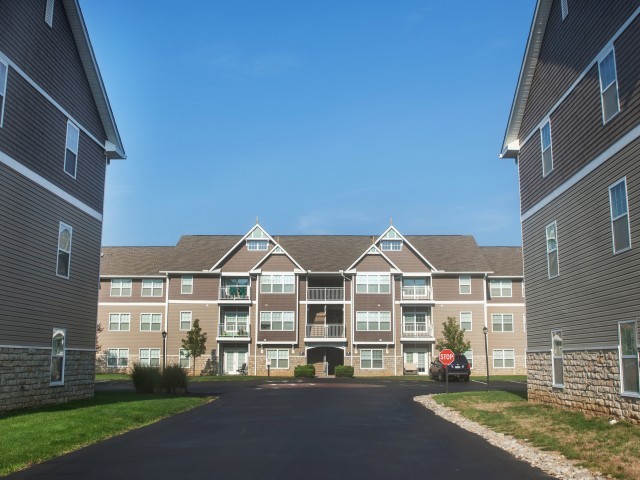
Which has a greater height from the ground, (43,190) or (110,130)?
(110,130)

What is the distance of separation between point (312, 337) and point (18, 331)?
113 feet

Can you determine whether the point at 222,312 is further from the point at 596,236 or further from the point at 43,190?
the point at 596,236

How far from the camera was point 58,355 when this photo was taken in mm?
21516

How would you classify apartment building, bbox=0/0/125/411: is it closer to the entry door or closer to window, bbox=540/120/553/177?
window, bbox=540/120/553/177

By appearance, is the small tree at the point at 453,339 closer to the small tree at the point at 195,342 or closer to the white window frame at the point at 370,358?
the white window frame at the point at 370,358

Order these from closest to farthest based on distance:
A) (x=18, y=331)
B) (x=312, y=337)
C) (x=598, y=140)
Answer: (x=598, y=140), (x=18, y=331), (x=312, y=337)

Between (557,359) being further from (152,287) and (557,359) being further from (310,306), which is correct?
(152,287)

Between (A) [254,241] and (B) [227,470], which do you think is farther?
(A) [254,241]

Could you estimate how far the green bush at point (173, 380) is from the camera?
27.7 metres

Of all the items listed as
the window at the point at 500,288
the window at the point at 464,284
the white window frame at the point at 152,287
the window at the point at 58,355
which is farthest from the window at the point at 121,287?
the window at the point at 58,355

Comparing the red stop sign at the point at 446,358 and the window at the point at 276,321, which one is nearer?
the red stop sign at the point at 446,358

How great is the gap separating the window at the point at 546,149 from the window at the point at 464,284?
3343 centimetres

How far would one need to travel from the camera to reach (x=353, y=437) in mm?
14711

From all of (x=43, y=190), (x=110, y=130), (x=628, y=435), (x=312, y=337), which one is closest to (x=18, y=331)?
(x=43, y=190)
